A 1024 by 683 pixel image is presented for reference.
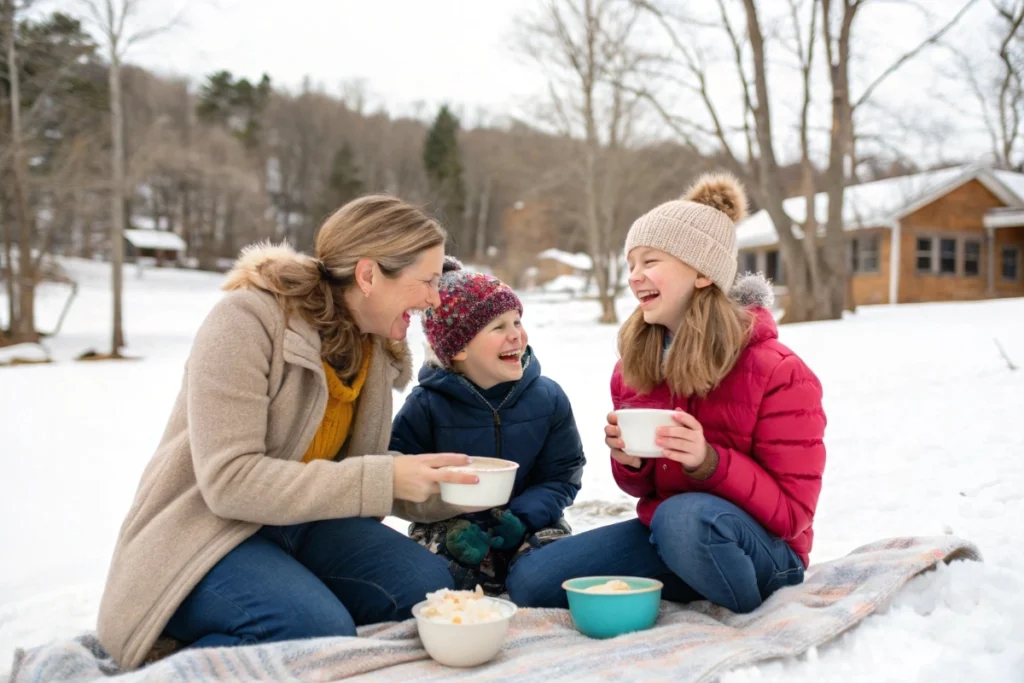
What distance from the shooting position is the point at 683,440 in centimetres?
250

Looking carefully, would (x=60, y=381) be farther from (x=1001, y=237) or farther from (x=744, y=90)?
(x=1001, y=237)

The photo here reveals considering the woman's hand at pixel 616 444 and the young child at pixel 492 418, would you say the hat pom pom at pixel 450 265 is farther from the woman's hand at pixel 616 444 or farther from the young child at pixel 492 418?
the woman's hand at pixel 616 444

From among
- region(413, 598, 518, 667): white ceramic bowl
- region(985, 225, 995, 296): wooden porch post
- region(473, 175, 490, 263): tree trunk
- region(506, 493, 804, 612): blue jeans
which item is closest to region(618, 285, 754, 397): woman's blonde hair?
region(506, 493, 804, 612): blue jeans

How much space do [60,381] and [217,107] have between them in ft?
154

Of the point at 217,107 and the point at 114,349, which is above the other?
the point at 217,107

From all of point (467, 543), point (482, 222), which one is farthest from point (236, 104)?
point (467, 543)

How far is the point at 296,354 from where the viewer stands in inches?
102

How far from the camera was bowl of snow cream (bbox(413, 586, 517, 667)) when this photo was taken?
2.33 metres

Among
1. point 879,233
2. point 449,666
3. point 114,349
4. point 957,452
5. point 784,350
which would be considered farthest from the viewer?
point 879,233

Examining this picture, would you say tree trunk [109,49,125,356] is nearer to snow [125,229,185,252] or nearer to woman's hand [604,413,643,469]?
woman's hand [604,413,643,469]

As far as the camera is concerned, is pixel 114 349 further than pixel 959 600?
Yes

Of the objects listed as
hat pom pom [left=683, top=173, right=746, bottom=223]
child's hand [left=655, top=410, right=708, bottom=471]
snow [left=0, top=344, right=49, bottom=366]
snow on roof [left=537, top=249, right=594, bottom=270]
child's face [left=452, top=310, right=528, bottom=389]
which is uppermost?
snow on roof [left=537, top=249, right=594, bottom=270]

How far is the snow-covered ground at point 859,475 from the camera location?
2.37m

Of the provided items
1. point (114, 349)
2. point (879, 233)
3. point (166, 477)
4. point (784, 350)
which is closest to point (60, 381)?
point (114, 349)
